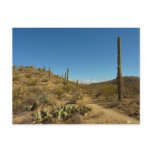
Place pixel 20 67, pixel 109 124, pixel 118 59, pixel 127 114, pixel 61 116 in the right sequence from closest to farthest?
pixel 109 124
pixel 61 116
pixel 127 114
pixel 118 59
pixel 20 67

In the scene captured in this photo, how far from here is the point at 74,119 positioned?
2924 millimetres

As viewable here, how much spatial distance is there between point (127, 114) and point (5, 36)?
5286 mm

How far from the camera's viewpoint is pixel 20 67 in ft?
46.6

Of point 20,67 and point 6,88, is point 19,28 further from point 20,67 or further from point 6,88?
point 20,67

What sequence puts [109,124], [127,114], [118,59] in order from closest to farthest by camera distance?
[109,124] → [127,114] → [118,59]

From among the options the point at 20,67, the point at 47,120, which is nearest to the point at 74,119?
the point at 47,120

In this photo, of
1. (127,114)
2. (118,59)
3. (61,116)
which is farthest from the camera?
(118,59)

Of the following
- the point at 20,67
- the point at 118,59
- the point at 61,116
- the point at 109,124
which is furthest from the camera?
the point at 20,67

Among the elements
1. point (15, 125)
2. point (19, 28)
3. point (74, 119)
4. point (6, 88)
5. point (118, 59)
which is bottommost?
point (15, 125)

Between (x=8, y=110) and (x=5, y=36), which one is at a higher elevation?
(x=5, y=36)

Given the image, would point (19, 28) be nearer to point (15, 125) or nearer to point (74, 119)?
point (15, 125)

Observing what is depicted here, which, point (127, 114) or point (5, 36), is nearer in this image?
point (5, 36)
